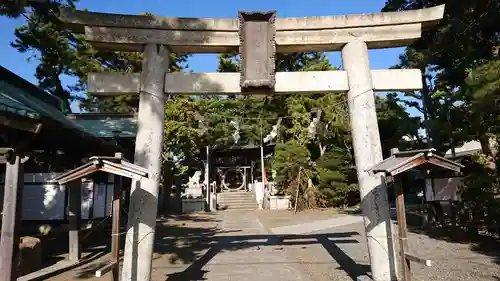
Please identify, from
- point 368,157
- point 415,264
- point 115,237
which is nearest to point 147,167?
point 115,237

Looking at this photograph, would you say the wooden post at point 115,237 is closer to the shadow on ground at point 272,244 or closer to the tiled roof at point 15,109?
the shadow on ground at point 272,244

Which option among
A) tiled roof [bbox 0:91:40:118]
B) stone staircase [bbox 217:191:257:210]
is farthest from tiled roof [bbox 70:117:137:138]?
stone staircase [bbox 217:191:257:210]

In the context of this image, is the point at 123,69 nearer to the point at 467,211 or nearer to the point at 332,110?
the point at 332,110

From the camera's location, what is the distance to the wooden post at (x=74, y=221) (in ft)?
26.6

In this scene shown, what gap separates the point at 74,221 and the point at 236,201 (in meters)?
17.8

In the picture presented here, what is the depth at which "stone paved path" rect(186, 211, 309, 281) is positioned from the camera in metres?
6.75

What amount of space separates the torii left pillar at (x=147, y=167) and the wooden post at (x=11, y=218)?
1473 mm

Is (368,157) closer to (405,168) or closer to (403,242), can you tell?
(405,168)

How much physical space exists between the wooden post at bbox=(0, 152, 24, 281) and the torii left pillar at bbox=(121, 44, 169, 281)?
4.83 ft

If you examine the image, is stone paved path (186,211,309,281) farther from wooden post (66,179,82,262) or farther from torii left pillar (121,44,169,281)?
wooden post (66,179,82,262)

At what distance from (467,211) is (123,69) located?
17070mm

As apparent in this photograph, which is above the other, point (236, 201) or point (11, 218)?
point (11, 218)

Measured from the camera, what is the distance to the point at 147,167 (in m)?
5.80

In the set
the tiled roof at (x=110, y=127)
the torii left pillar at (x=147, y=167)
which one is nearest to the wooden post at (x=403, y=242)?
the torii left pillar at (x=147, y=167)
